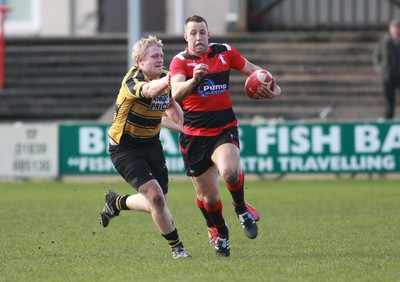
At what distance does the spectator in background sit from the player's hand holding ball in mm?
12455

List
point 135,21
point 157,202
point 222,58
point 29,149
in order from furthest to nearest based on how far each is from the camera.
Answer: point 135,21 → point 29,149 → point 222,58 → point 157,202

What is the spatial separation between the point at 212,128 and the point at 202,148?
20 cm

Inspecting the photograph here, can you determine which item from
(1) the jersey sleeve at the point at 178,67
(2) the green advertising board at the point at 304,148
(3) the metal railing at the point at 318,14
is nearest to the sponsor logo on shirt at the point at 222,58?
(1) the jersey sleeve at the point at 178,67

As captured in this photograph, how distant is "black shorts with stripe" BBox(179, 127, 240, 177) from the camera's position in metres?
10.9

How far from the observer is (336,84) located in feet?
82.5

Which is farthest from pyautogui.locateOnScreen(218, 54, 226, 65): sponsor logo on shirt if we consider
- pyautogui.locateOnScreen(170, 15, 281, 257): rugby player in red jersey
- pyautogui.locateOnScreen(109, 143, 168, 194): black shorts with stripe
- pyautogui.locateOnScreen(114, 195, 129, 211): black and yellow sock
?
pyautogui.locateOnScreen(114, 195, 129, 211): black and yellow sock

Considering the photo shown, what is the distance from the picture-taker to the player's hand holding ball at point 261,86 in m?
10.9

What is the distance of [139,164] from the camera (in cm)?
1062

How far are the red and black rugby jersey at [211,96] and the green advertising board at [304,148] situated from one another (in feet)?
32.9

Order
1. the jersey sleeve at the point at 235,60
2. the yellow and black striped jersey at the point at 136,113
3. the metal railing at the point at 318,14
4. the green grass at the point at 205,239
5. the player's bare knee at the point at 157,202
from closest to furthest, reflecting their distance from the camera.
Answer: the green grass at the point at 205,239, the player's bare knee at the point at 157,202, the yellow and black striped jersey at the point at 136,113, the jersey sleeve at the point at 235,60, the metal railing at the point at 318,14

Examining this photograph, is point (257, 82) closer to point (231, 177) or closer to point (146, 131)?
point (231, 177)

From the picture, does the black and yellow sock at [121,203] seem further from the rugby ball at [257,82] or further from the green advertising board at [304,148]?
the green advertising board at [304,148]

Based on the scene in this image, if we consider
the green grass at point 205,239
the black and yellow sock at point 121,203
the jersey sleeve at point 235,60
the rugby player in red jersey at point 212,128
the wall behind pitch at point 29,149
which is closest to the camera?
the green grass at point 205,239

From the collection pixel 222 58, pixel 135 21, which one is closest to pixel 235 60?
pixel 222 58
